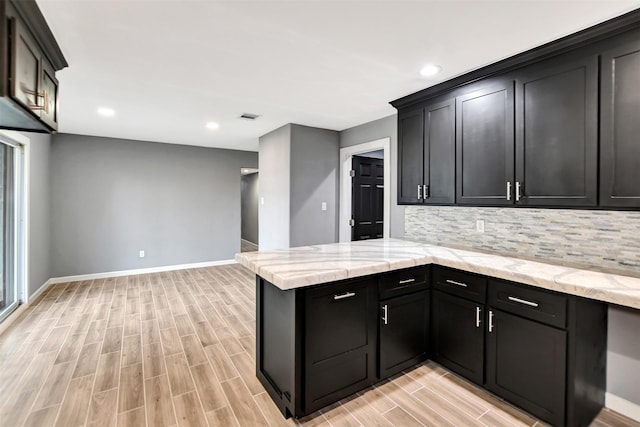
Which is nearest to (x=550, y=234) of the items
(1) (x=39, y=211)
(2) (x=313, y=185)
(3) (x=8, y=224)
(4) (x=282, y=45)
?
(4) (x=282, y=45)

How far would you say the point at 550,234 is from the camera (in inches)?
90.9

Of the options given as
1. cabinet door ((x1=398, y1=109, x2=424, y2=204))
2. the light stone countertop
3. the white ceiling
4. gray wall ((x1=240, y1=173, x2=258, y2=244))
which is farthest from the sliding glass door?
gray wall ((x1=240, y1=173, x2=258, y2=244))

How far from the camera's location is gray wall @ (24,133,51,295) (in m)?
3.95

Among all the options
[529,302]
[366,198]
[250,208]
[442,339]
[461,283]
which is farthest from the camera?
[250,208]

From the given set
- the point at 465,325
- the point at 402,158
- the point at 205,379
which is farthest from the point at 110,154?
the point at 465,325

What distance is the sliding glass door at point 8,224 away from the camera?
3.47 m

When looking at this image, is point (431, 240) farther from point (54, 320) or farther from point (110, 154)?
point (110, 154)

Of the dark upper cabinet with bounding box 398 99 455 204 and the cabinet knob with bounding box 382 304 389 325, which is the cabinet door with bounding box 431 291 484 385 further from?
the dark upper cabinet with bounding box 398 99 455 204

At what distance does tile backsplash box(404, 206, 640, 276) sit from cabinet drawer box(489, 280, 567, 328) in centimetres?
54

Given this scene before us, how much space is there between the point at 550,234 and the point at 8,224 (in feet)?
18.7

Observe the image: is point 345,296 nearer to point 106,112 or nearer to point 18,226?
point 106,112

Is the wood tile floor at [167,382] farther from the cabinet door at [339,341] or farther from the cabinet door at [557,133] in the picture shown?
the cabinet door at [557,133]

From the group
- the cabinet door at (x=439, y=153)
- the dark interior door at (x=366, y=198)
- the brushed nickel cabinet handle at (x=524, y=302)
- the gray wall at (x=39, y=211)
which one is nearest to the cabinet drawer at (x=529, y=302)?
the brushed nickel cabinet handle at (x=524, y=302)

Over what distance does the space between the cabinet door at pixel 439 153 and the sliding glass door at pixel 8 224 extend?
464 cm
